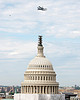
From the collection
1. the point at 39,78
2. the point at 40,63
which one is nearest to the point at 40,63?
the point at 40,63

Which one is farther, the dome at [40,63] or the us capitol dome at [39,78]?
the dome at [40,63]

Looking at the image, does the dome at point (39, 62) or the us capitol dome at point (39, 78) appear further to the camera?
the dome at point (39, 62)

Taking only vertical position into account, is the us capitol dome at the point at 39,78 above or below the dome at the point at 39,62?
below

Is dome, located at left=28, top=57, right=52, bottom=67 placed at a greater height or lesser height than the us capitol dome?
greater

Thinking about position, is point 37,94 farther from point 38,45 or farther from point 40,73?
point 38,45

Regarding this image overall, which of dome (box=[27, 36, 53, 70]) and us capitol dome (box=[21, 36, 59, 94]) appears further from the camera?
dome (box=[27, 36, 53, 70])

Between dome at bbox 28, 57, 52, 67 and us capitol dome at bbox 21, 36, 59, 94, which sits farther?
dome at bbox 28, 57, 52, 67

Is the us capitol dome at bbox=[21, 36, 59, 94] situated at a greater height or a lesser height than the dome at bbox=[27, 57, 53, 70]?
lesser

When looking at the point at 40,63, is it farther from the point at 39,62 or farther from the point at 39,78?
the point at 39,78

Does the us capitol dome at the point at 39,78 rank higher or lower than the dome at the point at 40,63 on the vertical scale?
lower

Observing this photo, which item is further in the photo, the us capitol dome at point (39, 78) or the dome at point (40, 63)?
the dome at point (40, 63)
